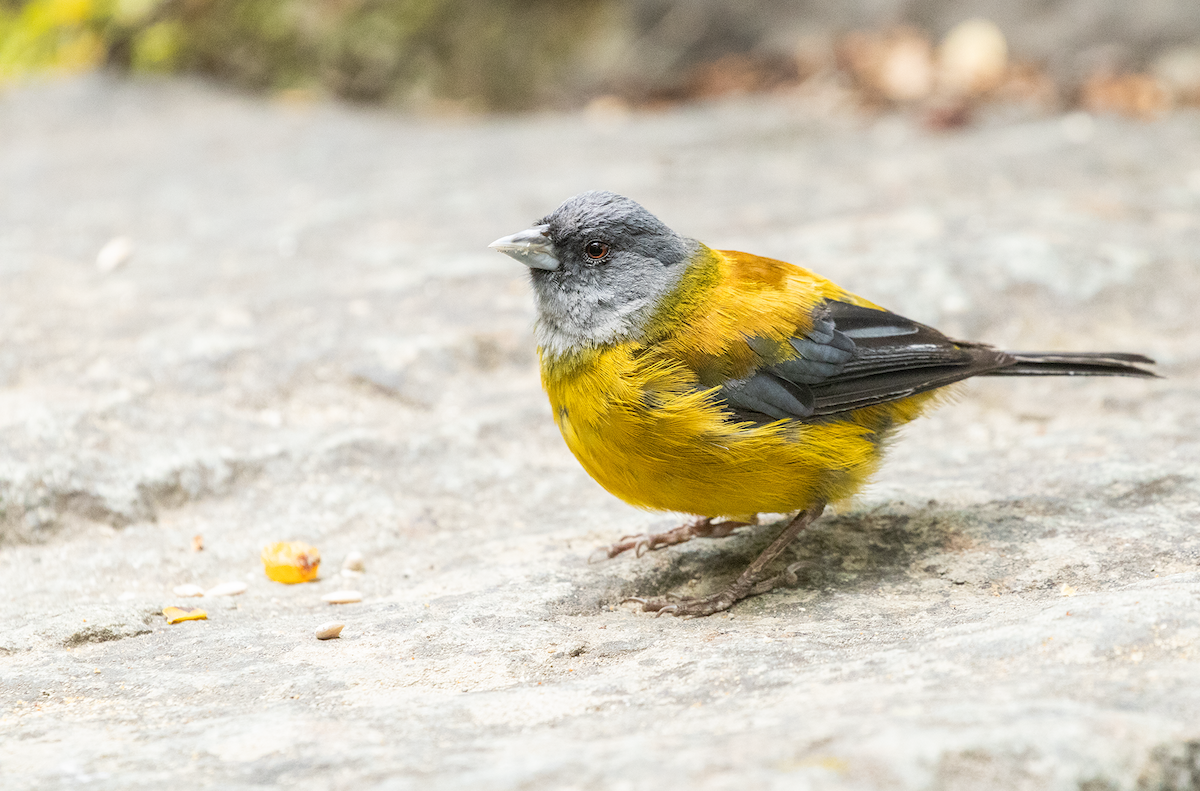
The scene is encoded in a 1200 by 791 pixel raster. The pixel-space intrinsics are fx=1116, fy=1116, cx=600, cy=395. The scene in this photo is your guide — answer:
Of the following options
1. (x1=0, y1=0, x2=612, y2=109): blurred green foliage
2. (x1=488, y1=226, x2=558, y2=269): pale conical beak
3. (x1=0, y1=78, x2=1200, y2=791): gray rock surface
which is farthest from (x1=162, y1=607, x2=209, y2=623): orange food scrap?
(x1=0, y1=0, x2=612, y2=109): blurred green foliage

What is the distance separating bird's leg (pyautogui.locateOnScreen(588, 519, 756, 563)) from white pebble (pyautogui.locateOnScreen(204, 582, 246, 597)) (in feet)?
3.65

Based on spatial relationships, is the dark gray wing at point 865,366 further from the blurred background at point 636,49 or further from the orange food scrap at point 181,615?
the blurred background at point 636,49

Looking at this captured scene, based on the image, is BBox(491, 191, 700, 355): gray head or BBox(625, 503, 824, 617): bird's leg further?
BBox(491, 191, 700, 355): gray head

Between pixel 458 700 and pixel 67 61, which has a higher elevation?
pixel 67 61

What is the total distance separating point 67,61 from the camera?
9195 millimetres

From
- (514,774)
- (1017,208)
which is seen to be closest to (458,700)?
(514,774)

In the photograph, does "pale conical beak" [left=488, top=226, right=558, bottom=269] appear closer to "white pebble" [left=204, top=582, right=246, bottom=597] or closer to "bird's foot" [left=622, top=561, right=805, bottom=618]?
"bird's foot" [left=622, top=561, right=805, bottom=618]

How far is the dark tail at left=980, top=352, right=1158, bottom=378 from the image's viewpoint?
11.6ft

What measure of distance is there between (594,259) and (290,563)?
139 cm

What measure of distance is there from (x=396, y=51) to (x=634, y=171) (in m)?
3.39

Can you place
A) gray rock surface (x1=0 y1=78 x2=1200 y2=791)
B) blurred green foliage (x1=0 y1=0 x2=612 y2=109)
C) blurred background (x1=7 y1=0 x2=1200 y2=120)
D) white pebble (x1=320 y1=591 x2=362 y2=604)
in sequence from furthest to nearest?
blurred green foliage (x1=0 y1=0 x2=612 y2=109)
blurred background (x1=7 y1=0 x2=1200 y2=120)
white pebble (x1=320 y1=591 x2=362 y2=604)
gray rock surface (x1=0 y1=78 x2=1200 y2=791)

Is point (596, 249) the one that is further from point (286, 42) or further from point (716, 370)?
point (286, 42)

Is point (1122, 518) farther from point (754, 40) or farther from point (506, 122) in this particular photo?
point (754, 40)

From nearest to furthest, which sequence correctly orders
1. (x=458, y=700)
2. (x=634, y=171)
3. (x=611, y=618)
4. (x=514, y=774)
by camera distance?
1. (x=514, y=774)
2. (x=458, y=700)
3. (x=611, y=618)
4. (x=634, y=171)
